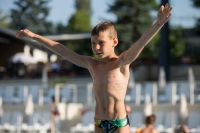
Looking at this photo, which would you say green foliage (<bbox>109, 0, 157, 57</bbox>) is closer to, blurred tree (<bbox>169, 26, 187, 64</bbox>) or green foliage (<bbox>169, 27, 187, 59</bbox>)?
blurred tree (<bbox>169, 26, 187, 64</bbox>)

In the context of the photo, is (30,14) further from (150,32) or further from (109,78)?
(150,32)

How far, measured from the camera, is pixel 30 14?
37344 mm

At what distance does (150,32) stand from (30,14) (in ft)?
112

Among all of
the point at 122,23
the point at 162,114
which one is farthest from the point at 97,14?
the point at 162,114

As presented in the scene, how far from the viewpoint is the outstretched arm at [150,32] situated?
3.68 m

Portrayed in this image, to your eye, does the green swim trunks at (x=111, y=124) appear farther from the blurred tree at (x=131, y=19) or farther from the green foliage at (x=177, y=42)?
the green foliage at (x=177, y=42)

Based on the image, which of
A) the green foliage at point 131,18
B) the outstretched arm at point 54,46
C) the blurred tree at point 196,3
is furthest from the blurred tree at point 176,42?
the outstretched arm at point 54,46

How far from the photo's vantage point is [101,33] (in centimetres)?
391

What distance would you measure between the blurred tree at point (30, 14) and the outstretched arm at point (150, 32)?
3146 cm

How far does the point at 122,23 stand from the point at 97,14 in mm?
3173

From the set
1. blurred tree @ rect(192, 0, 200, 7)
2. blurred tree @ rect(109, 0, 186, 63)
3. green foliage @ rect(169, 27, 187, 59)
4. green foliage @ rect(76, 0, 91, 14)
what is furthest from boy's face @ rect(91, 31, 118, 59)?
green foliage @ rect(76, 0, 91, 14)

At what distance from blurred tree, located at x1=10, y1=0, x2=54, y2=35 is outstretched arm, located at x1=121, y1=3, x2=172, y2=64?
103 ft

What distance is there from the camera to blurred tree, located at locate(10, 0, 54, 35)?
35.5 metres

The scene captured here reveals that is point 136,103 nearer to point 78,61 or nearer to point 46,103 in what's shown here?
point 46,103
